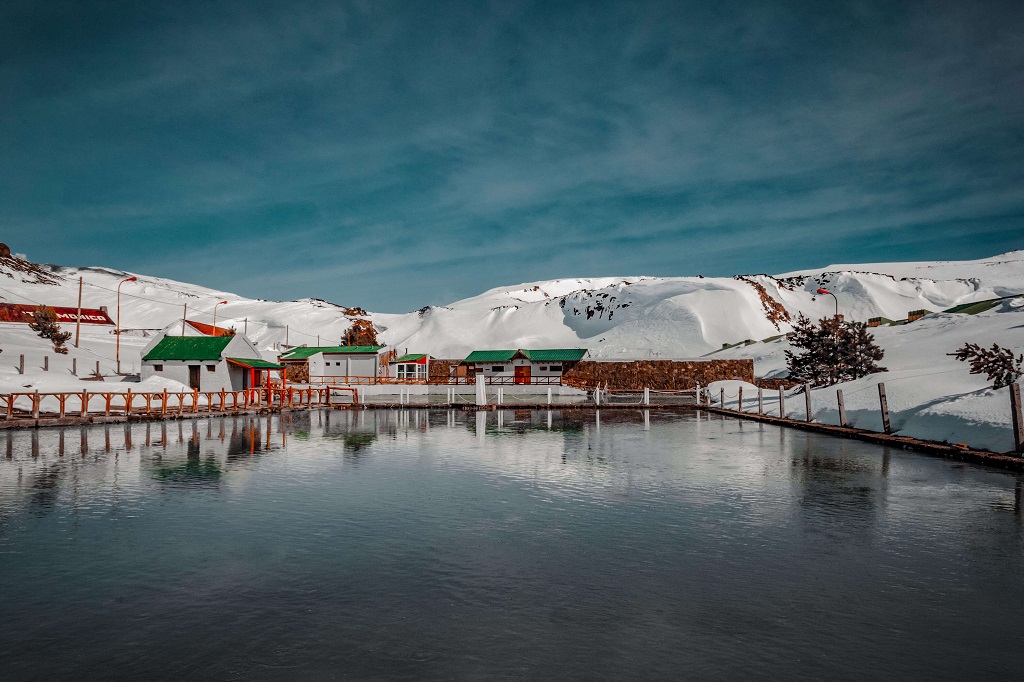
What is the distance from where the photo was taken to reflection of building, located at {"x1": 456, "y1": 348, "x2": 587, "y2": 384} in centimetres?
7869

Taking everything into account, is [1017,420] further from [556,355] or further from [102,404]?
[556,355]

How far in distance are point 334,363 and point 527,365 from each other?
2131 cm

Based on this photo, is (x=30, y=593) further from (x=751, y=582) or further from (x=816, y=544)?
(x=816, y=544)

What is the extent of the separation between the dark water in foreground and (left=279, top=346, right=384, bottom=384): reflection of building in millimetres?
55945

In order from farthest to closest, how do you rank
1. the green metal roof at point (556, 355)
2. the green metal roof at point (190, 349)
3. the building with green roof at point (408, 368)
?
the building with green roof at point (408, 368)
the green metal roof at point (556, 355)
the green metal roof at point (190, 349)

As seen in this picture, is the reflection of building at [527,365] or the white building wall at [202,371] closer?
the white building wall at [202,371]

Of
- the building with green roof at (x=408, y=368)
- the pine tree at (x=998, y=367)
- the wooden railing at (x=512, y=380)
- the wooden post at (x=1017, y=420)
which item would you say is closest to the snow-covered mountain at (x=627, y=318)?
the wooden railing at (x=512, y=380)

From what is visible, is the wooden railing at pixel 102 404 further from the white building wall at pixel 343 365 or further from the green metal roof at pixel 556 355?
the green metal roof at pixel 556 355

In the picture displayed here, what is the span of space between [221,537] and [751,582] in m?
8.56

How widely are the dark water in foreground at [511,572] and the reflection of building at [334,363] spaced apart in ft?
184

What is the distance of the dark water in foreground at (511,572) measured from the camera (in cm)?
716

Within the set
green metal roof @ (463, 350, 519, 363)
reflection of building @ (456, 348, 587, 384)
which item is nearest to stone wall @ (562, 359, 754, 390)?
reflection of building @ (456, 348, 587, 384)

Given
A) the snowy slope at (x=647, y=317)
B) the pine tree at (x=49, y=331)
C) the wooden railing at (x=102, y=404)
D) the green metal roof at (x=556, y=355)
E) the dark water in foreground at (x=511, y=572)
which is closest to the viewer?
the dark water in foreground at (x=511, y=572)

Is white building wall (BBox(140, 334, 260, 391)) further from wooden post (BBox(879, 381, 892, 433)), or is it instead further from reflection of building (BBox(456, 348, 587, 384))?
wooden post (BBox(879, 381, 892, 433))
